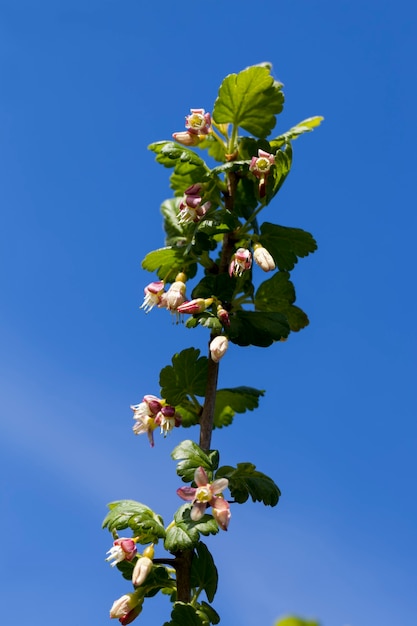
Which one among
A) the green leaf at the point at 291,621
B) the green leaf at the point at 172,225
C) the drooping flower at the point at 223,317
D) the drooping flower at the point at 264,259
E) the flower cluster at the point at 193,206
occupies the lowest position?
the green leaf at the point at 291,621

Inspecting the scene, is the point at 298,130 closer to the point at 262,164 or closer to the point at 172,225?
the point at 262,164

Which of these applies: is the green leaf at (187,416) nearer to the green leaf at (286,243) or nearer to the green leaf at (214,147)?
the green leaf at (286,243)

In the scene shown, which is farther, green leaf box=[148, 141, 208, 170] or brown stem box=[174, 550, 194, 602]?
green leaf box=[148, 141, 208, 170]

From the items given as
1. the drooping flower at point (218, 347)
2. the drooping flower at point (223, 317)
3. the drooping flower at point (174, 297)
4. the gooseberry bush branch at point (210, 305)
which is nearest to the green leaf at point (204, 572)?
the gooseberry bush branch at point (210, 305)

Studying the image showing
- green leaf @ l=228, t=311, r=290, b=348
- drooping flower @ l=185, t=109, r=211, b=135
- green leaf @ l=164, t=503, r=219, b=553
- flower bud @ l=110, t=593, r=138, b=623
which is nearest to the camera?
green leaf @ l=164, t=503, r=219, b=553

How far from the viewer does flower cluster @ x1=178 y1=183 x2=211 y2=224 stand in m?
3.79

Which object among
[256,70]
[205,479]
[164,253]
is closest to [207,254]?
[164,253]

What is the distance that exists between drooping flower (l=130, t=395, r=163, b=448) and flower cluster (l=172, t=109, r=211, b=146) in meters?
1.47

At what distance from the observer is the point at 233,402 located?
418 cm

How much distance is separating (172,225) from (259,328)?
1.00 meters

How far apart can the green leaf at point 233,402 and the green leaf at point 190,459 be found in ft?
2.34

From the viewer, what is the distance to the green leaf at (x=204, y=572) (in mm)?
3326

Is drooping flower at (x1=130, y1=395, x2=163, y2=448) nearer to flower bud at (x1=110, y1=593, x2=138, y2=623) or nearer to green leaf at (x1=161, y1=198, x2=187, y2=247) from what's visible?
flower bud at (x1=110, y1=593, x2=138, y2=623)

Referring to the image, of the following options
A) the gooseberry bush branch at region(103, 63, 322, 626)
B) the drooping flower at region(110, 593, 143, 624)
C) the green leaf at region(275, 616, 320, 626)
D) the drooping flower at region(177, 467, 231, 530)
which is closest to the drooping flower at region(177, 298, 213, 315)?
the gooseberry bush branch at region(103, 63, 322, 626)
